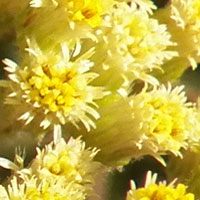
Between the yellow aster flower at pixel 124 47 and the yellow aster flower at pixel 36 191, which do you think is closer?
the yellow aster flower at pixel 36 191

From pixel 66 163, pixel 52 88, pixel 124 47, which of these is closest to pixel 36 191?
Result: pixel 66 163

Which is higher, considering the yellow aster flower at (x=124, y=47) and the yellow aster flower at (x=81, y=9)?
the yellow aster flower at (x=81, y=9)

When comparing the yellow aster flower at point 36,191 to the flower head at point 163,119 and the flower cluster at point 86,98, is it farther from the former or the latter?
the flower head at point 163,119

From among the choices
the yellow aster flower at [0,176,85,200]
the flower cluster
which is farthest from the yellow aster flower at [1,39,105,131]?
the yellow aster flower at [0,176,85,200]

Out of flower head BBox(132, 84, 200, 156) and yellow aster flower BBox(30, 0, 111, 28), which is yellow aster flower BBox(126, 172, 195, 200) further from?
yellow aster flower BBox(30, 0, 111, 28)

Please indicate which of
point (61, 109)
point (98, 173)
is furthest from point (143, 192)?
point (61, 109)

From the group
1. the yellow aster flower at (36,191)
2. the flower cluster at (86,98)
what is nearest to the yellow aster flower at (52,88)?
the flower cluster at (86,98)

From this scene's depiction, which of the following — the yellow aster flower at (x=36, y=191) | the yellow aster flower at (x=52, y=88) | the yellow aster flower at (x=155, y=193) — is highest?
the yellow aster flower at (x=52, y=88)
